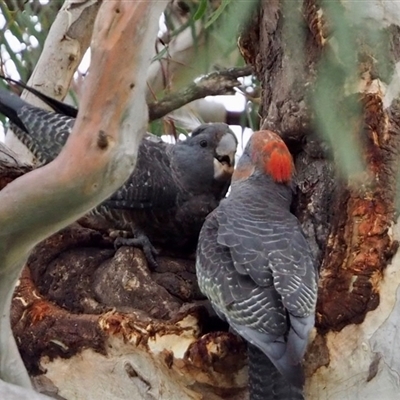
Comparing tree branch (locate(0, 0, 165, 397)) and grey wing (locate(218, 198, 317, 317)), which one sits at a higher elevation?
tree branch (locate(0, 0, 165, 397))

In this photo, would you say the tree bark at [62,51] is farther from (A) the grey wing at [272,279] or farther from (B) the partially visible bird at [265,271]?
(A) the grey wing at [272,279]

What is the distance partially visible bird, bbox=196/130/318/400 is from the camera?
1738mm

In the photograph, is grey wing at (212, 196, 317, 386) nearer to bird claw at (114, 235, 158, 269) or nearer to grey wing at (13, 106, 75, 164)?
bird claw at (114, 235, 158, 269)

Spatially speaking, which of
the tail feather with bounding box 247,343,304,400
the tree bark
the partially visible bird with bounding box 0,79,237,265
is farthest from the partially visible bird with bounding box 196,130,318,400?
the tree bark

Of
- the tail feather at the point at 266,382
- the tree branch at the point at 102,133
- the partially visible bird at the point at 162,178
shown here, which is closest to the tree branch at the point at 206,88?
the partially visible bird at the point at 162,178

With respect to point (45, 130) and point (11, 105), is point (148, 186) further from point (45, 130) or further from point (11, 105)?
point (11, 105)

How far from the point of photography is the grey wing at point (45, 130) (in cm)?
244

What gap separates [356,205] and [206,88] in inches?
26.6

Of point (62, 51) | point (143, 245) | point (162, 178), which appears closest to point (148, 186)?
point (162, 178)

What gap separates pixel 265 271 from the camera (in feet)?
6.27

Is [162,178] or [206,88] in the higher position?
[206,88]

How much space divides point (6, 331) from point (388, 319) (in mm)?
811

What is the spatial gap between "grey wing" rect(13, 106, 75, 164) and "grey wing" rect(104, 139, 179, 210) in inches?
9.0

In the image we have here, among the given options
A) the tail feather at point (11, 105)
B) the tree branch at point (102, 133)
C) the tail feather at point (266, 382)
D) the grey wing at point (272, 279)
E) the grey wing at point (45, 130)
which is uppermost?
the tree branch at point (102, 133)
